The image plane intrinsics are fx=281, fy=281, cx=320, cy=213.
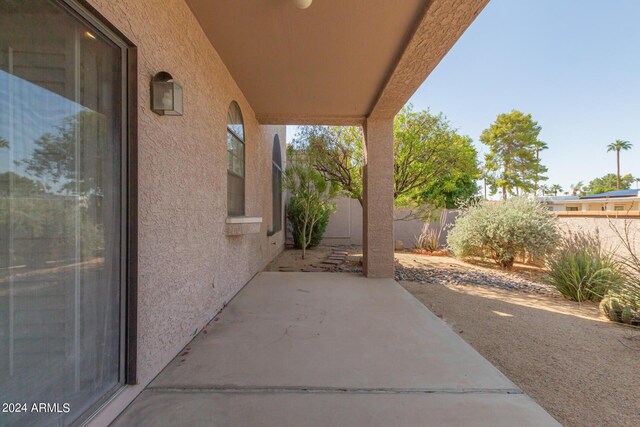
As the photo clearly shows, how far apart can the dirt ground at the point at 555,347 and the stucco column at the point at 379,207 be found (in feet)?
2.69

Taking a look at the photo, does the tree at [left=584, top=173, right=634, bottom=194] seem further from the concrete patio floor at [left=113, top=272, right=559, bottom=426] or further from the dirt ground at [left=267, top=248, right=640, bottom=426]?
the concrete patio floor at [left=113, top=272, right=559, bottom=426]

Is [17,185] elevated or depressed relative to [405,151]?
depressed

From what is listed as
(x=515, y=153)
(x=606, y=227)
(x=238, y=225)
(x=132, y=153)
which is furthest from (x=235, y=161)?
(x=515, y=153)

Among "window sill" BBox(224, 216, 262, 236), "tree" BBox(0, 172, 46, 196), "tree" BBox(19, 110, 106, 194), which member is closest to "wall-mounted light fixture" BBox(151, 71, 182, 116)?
"tree" BBox(19, 110, 106, 194)

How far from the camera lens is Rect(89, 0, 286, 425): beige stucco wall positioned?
227cm

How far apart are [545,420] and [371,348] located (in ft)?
4.77

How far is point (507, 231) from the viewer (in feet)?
25.6

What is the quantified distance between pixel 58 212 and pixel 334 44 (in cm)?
357

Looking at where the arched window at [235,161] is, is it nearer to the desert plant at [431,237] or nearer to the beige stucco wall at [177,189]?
the beige stucco wall at [177,189]

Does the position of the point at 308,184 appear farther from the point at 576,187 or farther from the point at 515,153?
the point at 576,187

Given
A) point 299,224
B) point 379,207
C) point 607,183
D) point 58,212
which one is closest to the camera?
point 58,212

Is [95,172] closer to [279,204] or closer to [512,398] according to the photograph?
[512,398]

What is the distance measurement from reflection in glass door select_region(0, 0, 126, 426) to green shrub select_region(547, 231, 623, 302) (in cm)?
683

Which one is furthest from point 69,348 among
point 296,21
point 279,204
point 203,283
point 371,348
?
point 279,204
